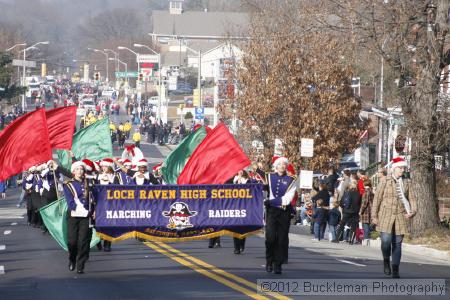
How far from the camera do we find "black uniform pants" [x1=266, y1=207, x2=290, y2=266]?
1833 cm

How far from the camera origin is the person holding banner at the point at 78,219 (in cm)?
1838

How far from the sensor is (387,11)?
92.7 ft

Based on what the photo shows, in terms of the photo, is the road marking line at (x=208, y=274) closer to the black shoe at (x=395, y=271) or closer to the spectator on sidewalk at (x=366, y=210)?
the black shoe at (x=395, y=271)

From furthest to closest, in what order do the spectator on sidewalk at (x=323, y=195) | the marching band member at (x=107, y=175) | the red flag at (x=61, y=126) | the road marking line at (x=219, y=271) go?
the spectator on sidewalk at (x=323, y=195)
the marching band member at (x=107, y=175)
the red flag at (x=61, y=126)
the road marking line at (x=219, y=271)

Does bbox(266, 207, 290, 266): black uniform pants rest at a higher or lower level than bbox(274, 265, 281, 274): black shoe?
higher

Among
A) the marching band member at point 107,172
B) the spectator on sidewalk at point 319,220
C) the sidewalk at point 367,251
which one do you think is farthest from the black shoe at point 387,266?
the spectator on sidewalk at point 319,220

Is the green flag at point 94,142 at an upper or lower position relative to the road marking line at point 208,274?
upper

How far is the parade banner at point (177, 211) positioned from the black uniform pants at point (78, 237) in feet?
1.34

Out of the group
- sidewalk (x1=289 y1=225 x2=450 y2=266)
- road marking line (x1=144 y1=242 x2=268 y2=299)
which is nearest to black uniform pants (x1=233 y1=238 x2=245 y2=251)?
road marking line (x1=144 y1=242 x2=268 y2=299)

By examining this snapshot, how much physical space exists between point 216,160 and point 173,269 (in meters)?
2.17

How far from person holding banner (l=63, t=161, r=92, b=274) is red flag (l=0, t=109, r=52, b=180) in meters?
0.94

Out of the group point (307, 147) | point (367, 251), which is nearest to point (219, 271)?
point (367, 251)

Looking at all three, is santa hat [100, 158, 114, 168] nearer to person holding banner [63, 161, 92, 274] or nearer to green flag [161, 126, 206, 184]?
green flag [161, 126, 206, 184]

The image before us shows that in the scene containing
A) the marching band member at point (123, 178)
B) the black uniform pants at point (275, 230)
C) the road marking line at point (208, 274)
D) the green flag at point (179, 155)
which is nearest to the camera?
the road marking line at point (208, 274)
